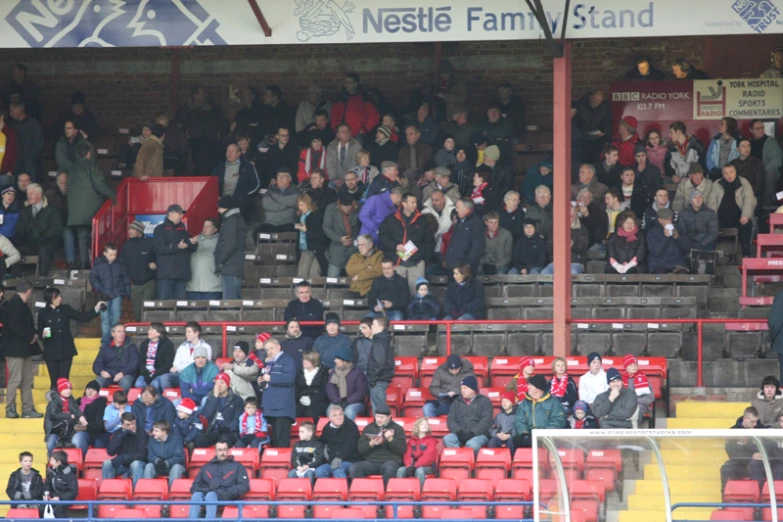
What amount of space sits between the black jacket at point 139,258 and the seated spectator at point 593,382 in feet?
20.5

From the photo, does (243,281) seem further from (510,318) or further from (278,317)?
(510,318)

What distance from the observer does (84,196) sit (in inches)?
861

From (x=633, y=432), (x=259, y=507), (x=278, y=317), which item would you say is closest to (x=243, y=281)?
(x=278, y=317)

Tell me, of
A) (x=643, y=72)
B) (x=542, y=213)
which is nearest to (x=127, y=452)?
(x=542, y=213)

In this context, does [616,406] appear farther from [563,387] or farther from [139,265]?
[139,265]

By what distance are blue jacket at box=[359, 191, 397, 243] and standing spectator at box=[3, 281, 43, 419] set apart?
167 inches

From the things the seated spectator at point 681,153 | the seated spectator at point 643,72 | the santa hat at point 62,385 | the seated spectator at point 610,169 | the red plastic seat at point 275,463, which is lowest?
the red plastic seat at point 275,463

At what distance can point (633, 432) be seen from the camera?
42.1ft

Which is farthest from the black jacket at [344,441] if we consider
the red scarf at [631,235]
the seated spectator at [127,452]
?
the red scarf at [631,235]

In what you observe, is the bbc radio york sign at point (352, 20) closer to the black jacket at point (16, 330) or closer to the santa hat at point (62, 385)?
the black jacket at point (16, 330)

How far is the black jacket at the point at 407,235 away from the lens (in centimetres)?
1998

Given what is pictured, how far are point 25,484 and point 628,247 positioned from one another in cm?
760

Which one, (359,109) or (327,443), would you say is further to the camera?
(359,109)

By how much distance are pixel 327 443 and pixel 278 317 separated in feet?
11.8
